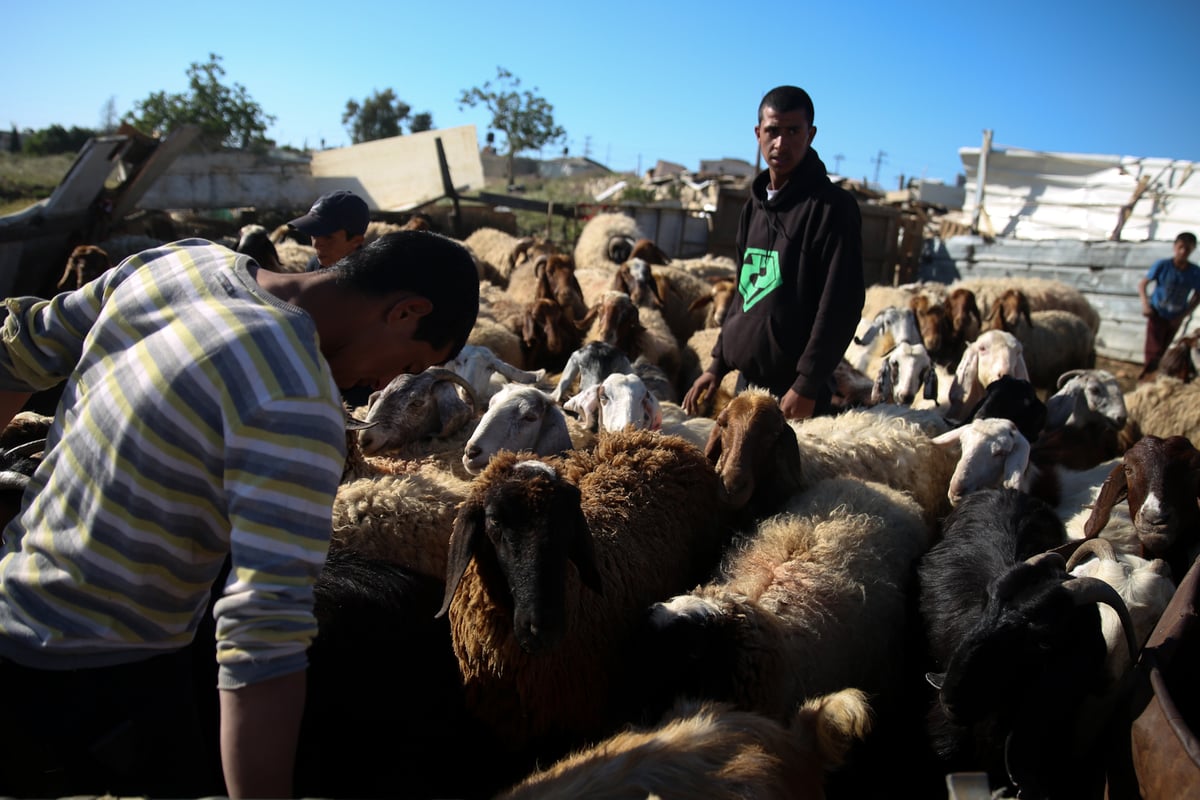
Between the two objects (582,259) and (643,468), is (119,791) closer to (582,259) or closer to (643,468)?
(643,468)

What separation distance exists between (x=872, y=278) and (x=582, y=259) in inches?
224

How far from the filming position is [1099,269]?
12391 mm

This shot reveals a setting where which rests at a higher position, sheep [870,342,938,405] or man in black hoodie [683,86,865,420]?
man in black hoodie [683,86,865,420]

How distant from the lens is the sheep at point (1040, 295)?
10133 mm

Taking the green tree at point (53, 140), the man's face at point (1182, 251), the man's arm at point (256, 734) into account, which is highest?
the green tree at point (53, 140)

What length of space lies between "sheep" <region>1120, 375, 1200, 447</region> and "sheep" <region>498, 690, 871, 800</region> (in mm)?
5056

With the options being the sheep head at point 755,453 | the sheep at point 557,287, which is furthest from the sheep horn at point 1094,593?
the sheep at point 557,287

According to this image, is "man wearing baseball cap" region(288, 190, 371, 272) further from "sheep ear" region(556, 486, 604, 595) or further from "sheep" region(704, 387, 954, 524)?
"sheep ear" region(556, 486, 604, 595)

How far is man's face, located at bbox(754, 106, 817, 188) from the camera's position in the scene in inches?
157

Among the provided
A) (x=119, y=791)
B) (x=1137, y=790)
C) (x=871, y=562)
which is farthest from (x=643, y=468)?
(x=119, y=791)

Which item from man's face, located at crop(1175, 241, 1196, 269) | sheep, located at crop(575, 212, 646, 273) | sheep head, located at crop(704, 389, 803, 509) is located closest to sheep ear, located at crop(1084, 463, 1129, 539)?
sheep head, located at crop(704, 389, 803, 509)

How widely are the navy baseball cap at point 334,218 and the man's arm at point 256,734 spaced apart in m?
3.99

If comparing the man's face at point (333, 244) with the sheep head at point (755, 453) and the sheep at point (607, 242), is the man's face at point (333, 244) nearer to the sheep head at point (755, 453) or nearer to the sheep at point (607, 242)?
the sheep head at point (755, 453)

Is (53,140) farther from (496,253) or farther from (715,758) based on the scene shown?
(715,758)
